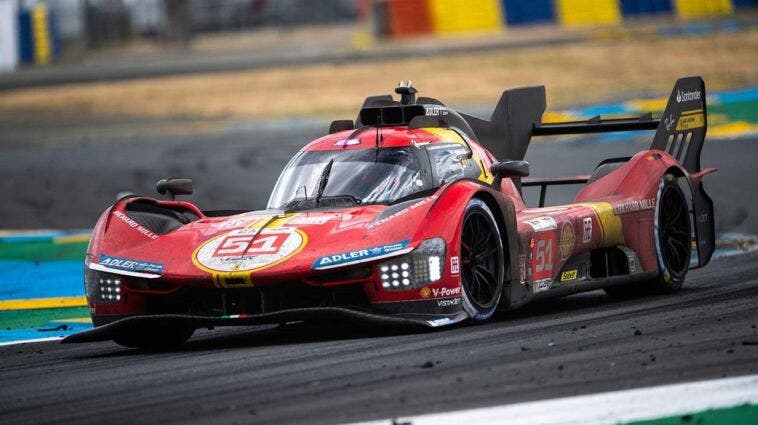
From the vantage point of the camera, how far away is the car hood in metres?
8.52

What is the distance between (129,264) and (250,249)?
79 cm

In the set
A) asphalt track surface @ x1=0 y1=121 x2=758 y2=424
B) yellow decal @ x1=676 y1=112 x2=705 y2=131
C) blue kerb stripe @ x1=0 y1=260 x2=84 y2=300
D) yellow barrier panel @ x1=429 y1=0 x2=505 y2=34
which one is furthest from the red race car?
yellow barrier panel @ x1=429 y1=0 x2=505 y2=34

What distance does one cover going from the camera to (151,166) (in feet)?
76.7

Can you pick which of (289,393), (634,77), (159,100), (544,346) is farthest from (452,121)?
(159,100)

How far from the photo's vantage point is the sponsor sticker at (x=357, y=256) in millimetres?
8477

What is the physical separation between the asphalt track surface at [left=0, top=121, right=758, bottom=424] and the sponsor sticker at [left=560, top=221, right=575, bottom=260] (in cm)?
38

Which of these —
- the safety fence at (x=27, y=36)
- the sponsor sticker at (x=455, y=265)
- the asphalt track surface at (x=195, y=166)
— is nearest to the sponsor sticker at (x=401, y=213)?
the sponsor sticker at (x=455, y=265)

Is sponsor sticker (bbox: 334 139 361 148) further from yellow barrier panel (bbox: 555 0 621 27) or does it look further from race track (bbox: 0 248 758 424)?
yellow barrier panel (bbox: 555 0 621 27)

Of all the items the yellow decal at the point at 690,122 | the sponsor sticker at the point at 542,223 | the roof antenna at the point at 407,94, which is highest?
the roof antenna at the point at 407,94

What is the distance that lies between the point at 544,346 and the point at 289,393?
162 centimetres

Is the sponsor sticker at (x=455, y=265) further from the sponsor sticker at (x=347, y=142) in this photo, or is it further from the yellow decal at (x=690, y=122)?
the yellow decal at (x=690, y=122)

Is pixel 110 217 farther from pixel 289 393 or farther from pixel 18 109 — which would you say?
pixel 18 109

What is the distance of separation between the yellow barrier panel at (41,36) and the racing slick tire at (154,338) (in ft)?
135

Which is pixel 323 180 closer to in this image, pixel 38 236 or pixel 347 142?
Answer: pixel 347 142
